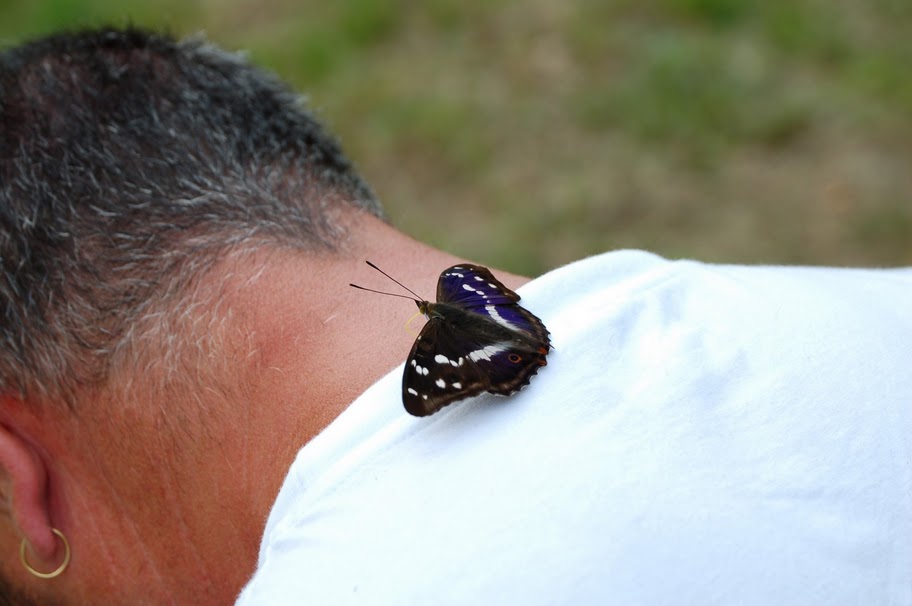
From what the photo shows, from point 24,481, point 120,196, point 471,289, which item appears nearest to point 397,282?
point 471,289

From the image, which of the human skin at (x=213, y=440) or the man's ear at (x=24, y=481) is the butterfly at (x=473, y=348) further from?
the man's ear at (x=24, y=481)

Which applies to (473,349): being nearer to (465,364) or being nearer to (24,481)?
(465,364)

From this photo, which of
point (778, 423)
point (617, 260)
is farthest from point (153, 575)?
point (778, 423)

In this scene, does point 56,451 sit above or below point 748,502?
above

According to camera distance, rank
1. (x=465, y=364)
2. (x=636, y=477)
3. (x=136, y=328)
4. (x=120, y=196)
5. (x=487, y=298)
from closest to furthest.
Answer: (x=636, y=477) → (x=465, y=364) → (x=487, y=298) → (x=136, y=328) → (x=120, y=196)

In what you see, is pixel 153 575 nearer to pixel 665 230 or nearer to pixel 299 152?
pixel 299 152

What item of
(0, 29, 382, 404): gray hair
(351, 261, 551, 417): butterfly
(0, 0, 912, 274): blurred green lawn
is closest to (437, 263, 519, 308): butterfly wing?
(351, 261, 551, 417): butterfly

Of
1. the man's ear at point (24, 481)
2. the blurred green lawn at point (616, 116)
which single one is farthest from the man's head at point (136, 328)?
the blurred green lawn at point (616, 116)

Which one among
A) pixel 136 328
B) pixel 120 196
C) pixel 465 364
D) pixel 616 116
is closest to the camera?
pixel 465 364
